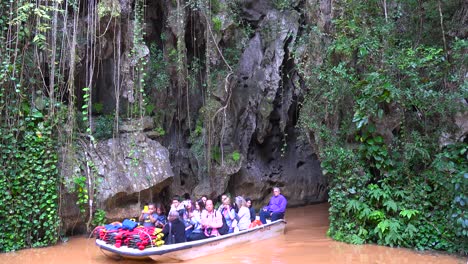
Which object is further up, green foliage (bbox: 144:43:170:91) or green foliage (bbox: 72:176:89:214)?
green foliage (bbox: 144:43:170:91)

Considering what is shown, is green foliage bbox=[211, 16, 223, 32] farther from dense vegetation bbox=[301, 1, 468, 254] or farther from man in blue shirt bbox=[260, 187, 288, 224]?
man in blue shirt bbox=[260, 187, 288, 224]

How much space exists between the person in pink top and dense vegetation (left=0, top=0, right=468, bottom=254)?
2750 millimetres

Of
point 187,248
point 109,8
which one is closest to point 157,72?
point 109,8

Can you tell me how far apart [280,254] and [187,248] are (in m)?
1.94

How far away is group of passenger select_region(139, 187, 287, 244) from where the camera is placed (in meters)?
8.29

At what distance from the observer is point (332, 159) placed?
1032 cm

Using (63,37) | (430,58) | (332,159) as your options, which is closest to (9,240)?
(63,37)

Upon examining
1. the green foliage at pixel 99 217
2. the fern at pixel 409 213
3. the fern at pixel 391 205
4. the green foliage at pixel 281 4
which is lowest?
the green foliage at pixel 99 217

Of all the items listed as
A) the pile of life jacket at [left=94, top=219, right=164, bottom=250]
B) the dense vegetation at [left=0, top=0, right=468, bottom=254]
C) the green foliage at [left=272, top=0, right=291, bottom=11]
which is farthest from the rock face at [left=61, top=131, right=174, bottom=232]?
the green foliage at [left=272, top=0, right=291, bottom=11]

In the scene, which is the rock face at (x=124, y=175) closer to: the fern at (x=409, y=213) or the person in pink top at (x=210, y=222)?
the person in pink top at (x=210, y=222)

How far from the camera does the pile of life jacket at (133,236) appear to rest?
796 cm

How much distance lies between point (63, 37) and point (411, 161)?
8.12 m

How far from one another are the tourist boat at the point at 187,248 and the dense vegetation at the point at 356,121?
1.98 m

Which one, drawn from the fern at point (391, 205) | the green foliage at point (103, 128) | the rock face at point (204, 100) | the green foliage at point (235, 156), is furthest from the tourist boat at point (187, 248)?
the green foliage at point (103, 128)
